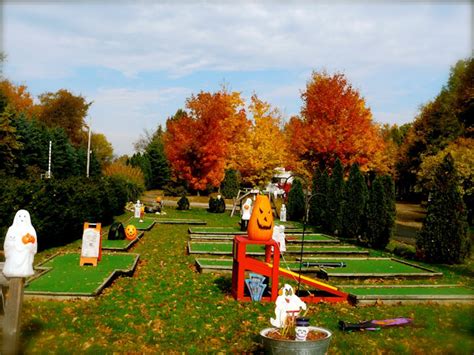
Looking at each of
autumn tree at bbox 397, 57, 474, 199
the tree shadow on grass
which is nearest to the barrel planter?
the tree shadow on grass

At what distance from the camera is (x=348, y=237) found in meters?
21.1

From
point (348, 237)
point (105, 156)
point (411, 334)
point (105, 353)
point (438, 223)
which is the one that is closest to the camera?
point (105, 353)

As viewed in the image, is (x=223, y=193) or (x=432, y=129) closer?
(x=223, y=193)

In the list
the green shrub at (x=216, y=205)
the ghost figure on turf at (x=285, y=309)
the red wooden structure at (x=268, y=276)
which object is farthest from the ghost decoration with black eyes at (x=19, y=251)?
the green shrub at (x=216, y=205)

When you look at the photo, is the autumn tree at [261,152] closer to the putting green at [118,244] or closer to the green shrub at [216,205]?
the green shrub at [216,205]

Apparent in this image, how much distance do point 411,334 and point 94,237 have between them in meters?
8.13

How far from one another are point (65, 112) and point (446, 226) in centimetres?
6335

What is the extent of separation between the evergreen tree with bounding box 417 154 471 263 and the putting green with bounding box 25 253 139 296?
29.5 ft

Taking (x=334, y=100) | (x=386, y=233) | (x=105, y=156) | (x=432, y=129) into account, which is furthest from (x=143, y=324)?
(x=105, y=156)

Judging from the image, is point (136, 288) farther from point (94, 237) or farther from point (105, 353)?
point (105, 353)

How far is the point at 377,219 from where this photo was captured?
18.2 meters

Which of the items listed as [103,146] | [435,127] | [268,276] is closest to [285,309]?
[268,276]

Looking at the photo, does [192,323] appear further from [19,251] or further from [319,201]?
[319,201]

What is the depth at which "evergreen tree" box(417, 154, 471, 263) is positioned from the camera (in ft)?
48.9
